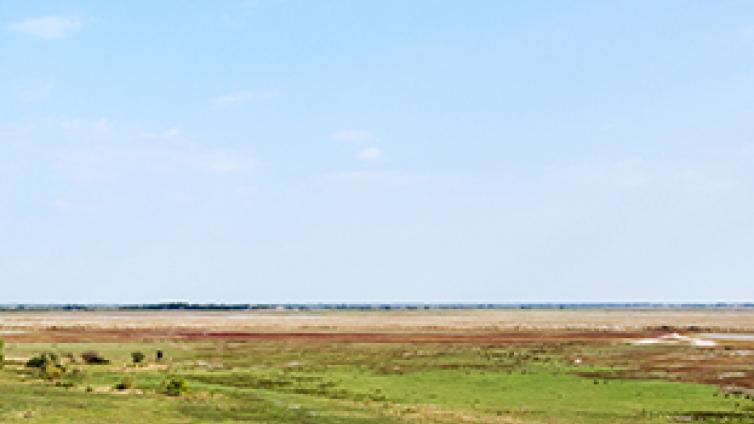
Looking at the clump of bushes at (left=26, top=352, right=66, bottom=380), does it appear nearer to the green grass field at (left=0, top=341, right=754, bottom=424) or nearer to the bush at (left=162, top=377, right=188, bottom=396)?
the green grass field at (left=0, top=341, right=754, bottom=424)

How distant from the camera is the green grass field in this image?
34.3 m

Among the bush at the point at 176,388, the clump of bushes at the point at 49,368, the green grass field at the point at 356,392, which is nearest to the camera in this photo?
the green grass field at the point at 356,392

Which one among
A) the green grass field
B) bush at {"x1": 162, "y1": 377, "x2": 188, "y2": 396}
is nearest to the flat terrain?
the green grass field

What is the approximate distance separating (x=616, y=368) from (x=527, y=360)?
8215 mm

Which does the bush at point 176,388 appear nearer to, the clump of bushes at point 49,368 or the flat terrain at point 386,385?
the flat terrain at point 386,385

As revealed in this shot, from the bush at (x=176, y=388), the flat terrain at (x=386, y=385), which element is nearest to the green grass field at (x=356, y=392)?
the flat terrain at (x=386, y=385)

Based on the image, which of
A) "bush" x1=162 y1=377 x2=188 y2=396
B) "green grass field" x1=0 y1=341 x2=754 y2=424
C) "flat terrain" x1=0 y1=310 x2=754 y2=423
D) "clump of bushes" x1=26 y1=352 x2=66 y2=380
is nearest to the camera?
"green grass field" x1=0 y1=341 x2=754 y2=424

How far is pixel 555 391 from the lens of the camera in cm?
4466

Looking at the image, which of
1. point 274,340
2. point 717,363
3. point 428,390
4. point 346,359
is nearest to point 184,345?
point 274,340

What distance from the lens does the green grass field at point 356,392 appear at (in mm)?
34312

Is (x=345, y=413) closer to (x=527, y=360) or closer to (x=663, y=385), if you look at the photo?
(x=663, y=385)

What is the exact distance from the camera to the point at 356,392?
43.8 metres

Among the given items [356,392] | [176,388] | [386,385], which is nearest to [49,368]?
[176,388]

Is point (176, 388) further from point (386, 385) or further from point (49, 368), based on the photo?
point (386, 385)
